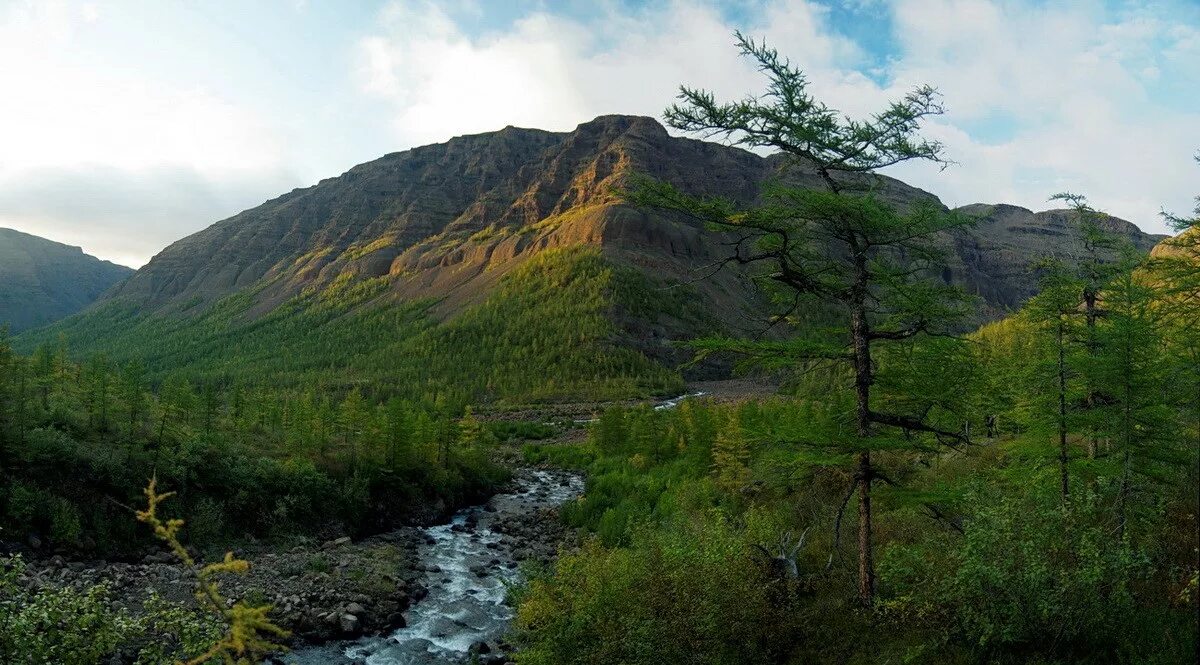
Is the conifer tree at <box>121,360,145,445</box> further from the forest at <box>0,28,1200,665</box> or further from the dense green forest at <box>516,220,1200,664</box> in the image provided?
the dense green forest at <box>516,220,1200,664</box>

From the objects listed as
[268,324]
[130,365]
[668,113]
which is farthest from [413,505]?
[268,324]

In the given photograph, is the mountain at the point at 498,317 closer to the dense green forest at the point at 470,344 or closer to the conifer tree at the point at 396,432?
the dense green forest at the point at 470,344

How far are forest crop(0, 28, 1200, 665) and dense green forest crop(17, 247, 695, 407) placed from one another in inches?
2195

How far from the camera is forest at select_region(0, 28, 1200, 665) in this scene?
845cm

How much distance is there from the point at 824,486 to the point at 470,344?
10090 centimetres

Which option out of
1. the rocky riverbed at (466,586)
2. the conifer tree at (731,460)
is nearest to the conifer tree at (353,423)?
the rocky riverbed at (466,586)

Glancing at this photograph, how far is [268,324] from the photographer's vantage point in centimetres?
16900

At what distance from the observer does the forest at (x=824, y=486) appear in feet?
27.7

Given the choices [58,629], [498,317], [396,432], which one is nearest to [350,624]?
[58,629]

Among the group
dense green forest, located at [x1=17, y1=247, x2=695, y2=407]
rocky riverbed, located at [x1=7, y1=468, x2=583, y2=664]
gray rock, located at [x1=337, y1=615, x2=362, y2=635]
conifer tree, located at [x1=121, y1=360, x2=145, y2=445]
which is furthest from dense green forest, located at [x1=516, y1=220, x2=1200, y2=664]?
dense green forest, located at [x1=17, y1=247, x2=695, y2=407]

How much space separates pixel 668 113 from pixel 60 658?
11093mm

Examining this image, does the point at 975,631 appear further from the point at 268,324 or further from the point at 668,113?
the point at 268,324

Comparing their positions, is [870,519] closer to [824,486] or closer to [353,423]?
[824,486]

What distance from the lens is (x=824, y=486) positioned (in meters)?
20.2
